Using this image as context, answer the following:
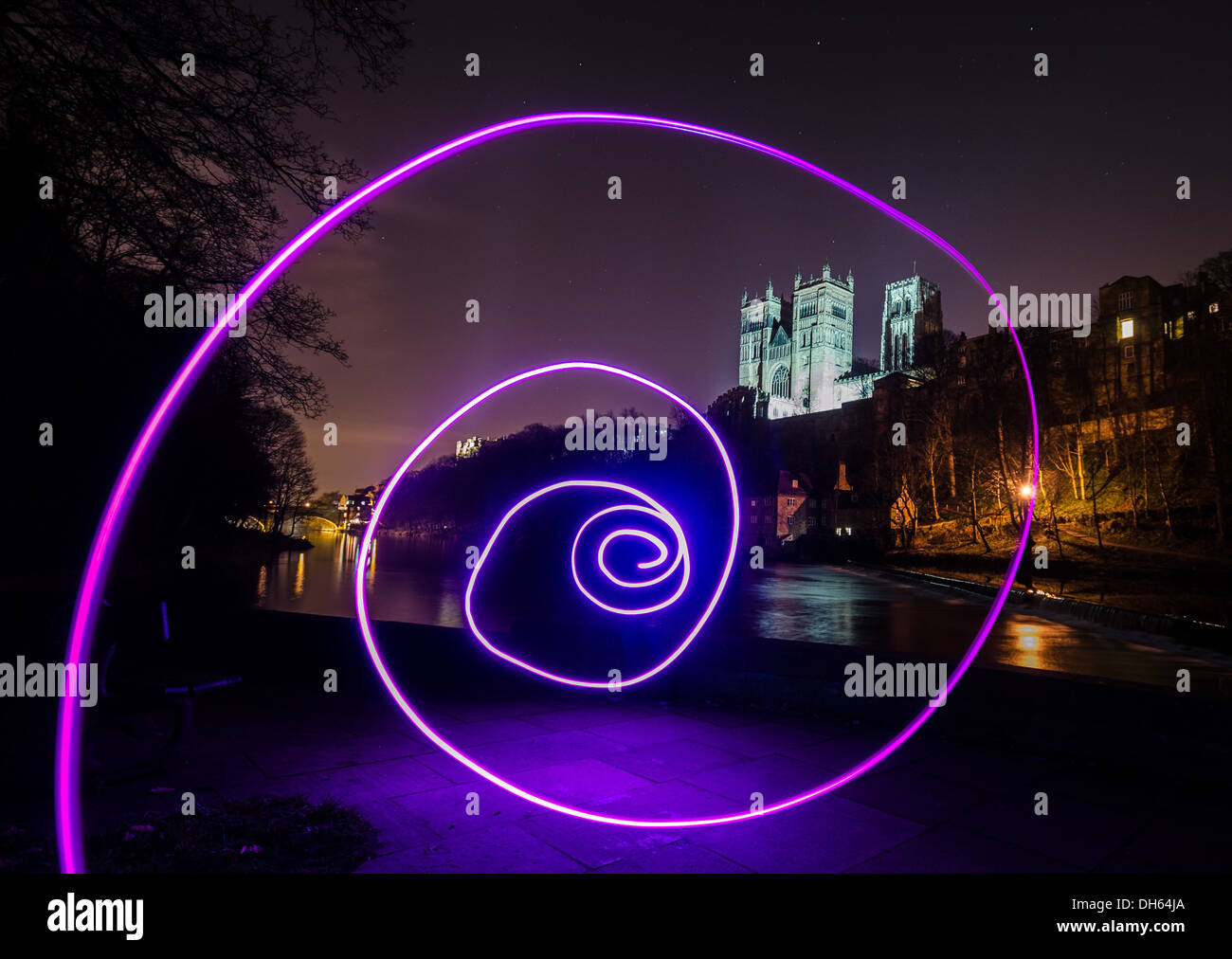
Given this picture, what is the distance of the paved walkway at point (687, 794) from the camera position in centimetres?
448

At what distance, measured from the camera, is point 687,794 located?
18.4 feet

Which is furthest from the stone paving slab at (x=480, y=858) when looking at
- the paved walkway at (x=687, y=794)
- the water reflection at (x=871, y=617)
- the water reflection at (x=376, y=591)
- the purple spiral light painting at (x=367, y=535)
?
the water reflection at (x=376, y=591)

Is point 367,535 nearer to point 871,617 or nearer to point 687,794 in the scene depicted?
Result: point 687,794

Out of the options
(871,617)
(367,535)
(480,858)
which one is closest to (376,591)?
(871,617)

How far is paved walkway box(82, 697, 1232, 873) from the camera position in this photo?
14.7ft

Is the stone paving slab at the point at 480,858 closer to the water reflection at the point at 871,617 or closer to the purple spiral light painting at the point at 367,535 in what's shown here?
the purple spiral light painting at the point at 367,535

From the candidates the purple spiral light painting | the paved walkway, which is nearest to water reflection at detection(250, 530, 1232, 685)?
the paved walkway

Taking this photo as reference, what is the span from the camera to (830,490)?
103688 mm

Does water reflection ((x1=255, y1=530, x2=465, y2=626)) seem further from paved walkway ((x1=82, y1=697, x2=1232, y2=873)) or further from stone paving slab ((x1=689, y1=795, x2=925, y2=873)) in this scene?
stone paving slab ((x1=689, y1=795, x2=925, y2=873))

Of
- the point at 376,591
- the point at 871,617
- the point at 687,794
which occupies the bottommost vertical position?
the point at 376,591

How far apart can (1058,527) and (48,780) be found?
203ft

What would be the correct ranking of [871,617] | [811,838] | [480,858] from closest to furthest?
[480,858] < [811,838] < [871,617]
